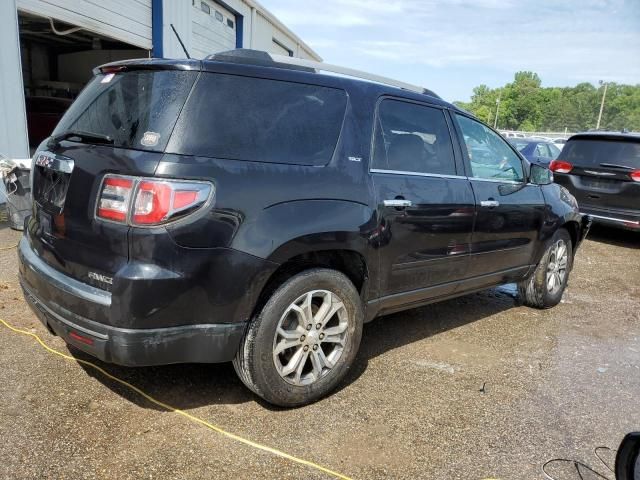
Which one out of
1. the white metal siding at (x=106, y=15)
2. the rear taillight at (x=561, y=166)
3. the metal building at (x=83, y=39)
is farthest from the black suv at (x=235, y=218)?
the white metal siding at (x=106, y=15)

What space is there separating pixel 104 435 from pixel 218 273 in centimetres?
103

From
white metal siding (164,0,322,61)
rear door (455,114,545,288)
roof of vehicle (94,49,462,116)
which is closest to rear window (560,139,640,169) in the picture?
rear door (455,114,545,288)

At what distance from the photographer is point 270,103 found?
2.73m

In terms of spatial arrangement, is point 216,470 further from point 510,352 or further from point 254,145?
point 510,352

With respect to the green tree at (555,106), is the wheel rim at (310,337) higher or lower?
lower

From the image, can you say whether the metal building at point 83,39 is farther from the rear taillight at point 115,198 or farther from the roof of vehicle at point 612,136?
the roof of vehicle at point 612,136

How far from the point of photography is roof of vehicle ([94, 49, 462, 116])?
2.59 meters

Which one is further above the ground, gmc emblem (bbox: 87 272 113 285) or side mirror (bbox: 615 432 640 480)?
gmc emblem (bbox: 87 272 113 285)

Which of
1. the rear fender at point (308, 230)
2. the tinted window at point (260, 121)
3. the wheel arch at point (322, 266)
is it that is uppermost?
the tinted window at point (260, 121)

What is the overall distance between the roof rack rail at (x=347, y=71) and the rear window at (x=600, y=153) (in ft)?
18.1

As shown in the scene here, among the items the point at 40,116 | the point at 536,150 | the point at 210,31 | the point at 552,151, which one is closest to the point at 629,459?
the point at 536,150

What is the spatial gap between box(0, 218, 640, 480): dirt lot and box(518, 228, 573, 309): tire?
680 mm

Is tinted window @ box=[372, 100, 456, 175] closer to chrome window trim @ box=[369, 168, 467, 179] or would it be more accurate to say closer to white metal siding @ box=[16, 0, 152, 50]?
chrome window trim @ box=[369, 168, 467, 179]

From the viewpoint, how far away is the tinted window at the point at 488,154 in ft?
13.1
